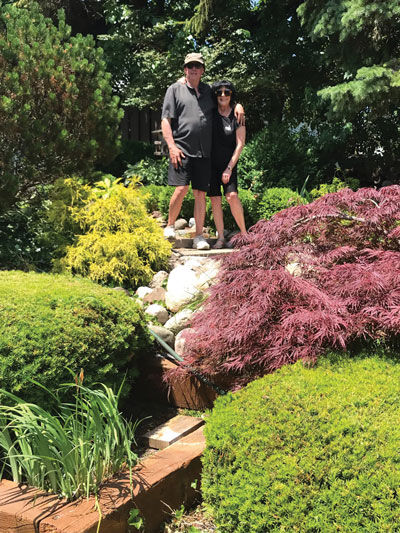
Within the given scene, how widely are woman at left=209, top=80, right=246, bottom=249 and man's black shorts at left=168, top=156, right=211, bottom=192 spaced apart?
0.55ft

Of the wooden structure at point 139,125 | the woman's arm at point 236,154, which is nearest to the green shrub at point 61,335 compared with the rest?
the woman's arm at point 236,154

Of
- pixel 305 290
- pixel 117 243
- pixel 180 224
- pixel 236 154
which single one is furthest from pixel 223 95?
pixel 305 290

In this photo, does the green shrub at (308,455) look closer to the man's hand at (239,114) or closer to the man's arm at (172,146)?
the man's arm at (172,146)

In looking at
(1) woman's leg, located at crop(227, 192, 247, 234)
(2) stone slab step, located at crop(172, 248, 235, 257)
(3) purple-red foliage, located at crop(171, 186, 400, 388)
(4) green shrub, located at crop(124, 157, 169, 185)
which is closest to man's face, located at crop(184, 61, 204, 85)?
(1) woman's leg, located at crop(227, 192, 247, 234)

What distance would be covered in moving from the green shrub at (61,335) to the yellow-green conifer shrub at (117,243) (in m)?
1.34

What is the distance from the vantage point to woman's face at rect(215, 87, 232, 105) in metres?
5.41

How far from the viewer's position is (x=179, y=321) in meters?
3.75

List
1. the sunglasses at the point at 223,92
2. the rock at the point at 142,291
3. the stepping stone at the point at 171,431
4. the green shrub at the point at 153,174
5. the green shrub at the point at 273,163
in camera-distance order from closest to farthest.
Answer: the stepping stone at the point at 171,431, the rock at the point at 142,291, the sunglasses at the point at 223,92, the green shrub at the point at 273,163, the green shrub at the point at 153,174

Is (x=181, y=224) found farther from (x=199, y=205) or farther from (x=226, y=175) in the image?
(x=226, y=175)

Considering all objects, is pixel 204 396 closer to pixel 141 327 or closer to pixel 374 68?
pixel 141 327

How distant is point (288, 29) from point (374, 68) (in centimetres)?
401

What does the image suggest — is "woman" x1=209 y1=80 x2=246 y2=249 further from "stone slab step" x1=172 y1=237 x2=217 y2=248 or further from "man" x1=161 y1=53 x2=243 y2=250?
"stone slab step" x1=172 y1=237 x2=217 y2=248

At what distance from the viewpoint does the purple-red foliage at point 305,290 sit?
2582 millimetres

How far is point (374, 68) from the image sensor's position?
6.41 metres
